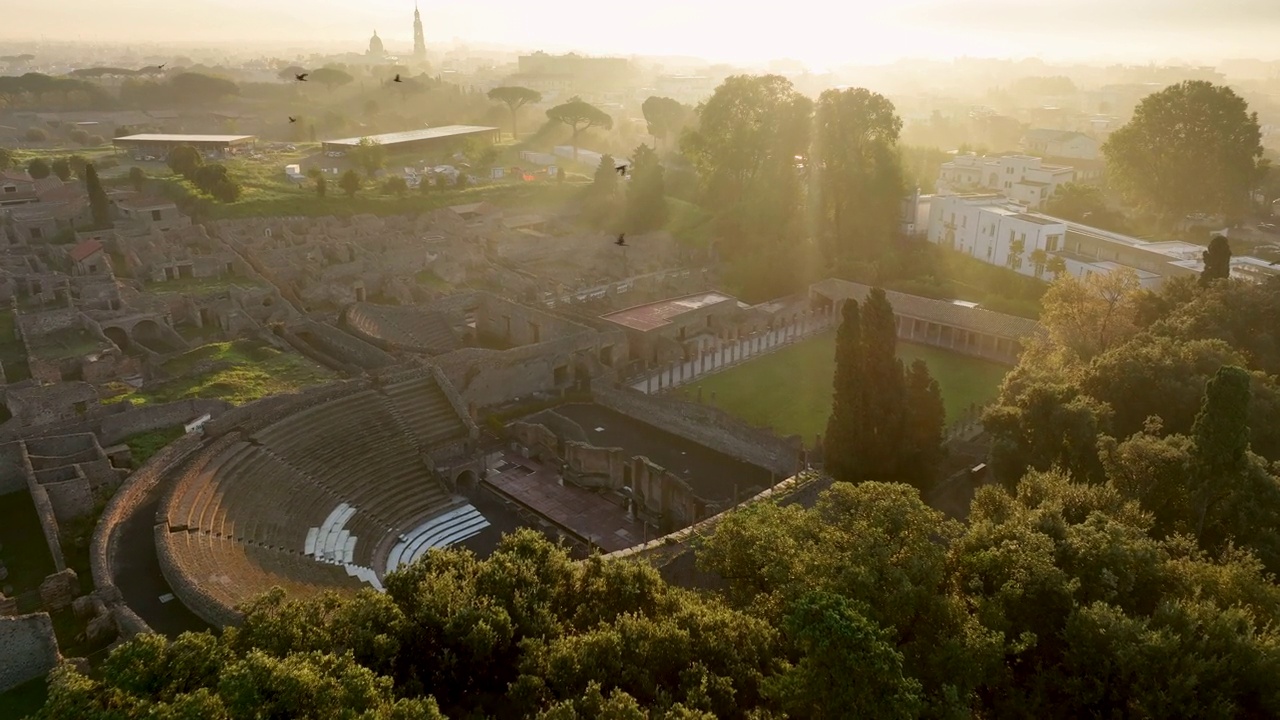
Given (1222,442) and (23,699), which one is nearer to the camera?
(23,699)

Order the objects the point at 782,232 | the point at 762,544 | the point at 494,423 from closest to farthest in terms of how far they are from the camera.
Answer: the point at 762,544
the point at 494,423
the point at 782,232

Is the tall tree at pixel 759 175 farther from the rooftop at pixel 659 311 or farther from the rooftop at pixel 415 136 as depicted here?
the rooftop at pixel 415 136

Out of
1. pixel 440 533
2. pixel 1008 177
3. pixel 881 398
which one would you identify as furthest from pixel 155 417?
pixel 1008 177

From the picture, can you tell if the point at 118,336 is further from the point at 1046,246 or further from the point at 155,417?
the point at 1046,246

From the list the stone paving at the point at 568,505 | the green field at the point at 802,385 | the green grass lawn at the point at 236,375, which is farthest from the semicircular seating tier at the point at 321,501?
the green field at the point at 802,385

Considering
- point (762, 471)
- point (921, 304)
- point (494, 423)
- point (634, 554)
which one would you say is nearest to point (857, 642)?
point (634, 554)

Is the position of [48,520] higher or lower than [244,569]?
higher

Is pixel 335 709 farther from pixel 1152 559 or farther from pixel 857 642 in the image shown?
Result: pixel 1152 559
